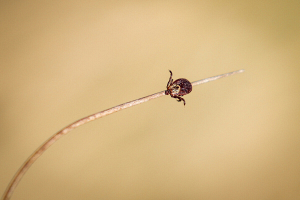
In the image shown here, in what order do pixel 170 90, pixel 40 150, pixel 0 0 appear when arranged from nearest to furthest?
pixel 40 150
pixel 170 90
pixel 0 0

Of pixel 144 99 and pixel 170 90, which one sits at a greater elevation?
pixel 170 90

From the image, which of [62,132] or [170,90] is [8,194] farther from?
[170,90]

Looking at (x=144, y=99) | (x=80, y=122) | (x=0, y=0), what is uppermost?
(x=0, y=0)

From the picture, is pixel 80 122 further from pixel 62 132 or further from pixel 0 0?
pixel 0 0

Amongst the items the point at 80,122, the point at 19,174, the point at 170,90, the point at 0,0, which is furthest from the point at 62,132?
the point at 0,0

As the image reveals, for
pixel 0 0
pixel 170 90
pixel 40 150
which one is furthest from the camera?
pixel 0 0

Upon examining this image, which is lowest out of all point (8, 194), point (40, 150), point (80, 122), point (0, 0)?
point (8, 194)

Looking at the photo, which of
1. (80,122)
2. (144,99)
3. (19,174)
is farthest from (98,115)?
(19,174)

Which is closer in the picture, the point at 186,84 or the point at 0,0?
the point at 186,84

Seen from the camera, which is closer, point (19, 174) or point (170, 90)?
point (19, 174)

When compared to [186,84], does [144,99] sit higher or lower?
lower
